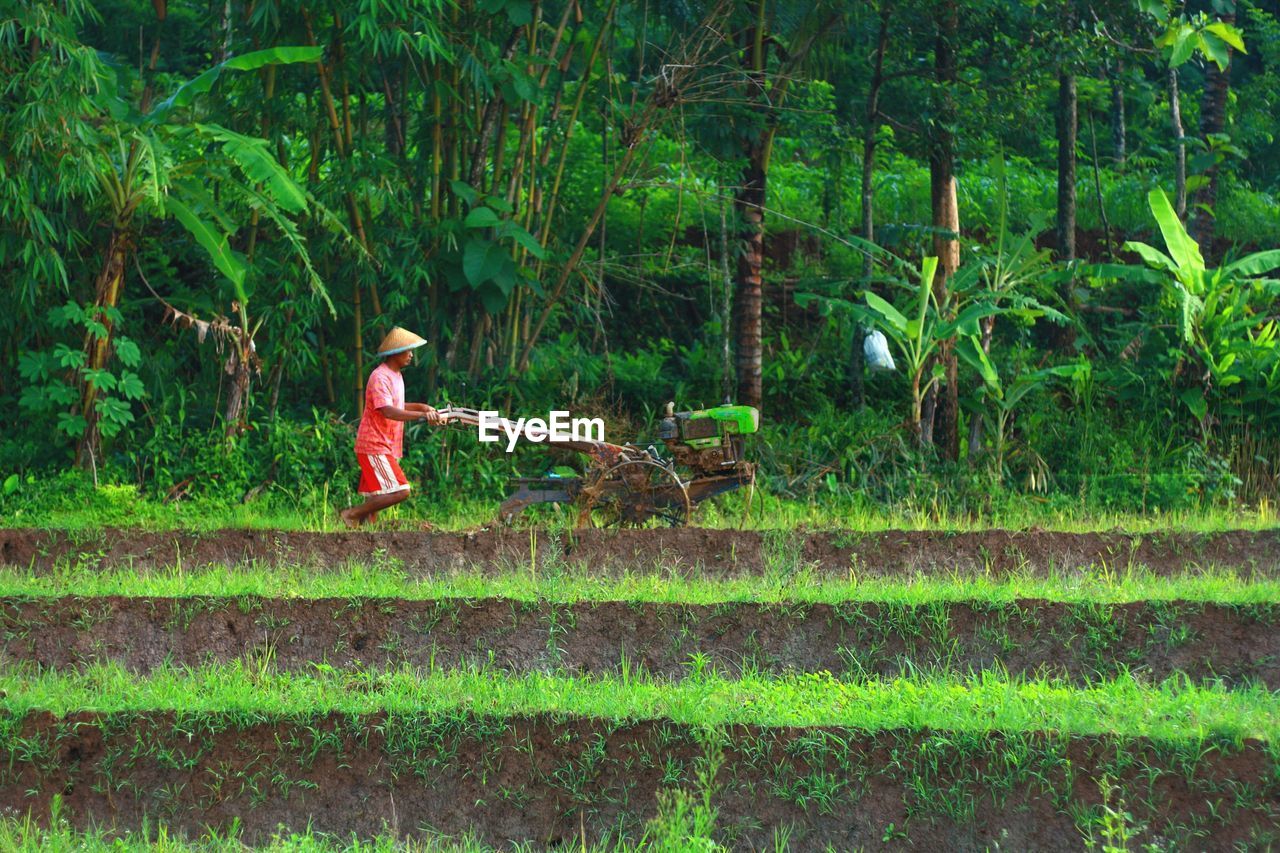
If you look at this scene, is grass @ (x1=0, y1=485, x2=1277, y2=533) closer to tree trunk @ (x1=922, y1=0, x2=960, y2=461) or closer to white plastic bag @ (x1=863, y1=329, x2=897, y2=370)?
tree trunk @ (x1=922, y1=0, x2=960, y2=461)

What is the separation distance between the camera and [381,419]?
9.26m

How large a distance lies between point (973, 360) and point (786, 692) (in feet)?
16.9

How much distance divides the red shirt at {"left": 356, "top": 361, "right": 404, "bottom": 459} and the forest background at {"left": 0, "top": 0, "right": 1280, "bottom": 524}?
1.09 metres

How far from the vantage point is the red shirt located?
9.12 m

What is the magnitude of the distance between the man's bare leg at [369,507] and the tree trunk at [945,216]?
13.5ft

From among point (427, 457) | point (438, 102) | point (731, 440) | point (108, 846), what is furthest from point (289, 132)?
point (108, 846)

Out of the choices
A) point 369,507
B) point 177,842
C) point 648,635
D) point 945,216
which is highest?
point 945,216

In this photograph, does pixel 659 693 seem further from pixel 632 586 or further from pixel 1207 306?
pixel 1207 306

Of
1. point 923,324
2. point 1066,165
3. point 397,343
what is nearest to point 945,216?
point 923,324

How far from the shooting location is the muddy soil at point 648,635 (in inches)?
281

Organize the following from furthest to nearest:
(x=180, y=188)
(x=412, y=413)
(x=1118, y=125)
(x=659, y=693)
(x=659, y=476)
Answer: (x=1118, y=125) → (x=180, y=188) → (x=659, y=476) → (x=412, y=413) → (x=659, y=693)

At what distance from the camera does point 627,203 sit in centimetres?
1317

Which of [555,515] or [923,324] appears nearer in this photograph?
[555,515]

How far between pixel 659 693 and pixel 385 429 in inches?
152
